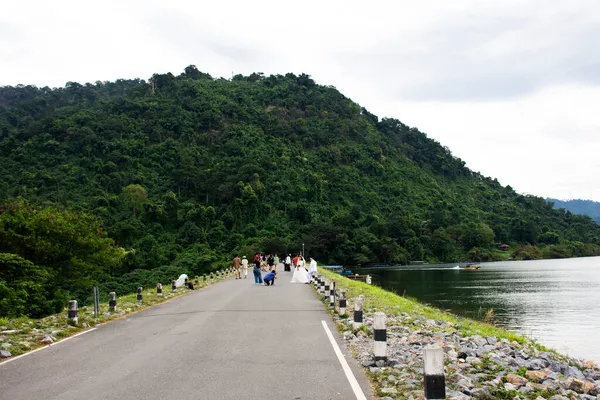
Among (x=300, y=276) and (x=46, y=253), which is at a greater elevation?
(x=46, y=253)

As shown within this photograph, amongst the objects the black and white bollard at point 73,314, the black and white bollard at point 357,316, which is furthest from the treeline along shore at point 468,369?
the black and white bollard at point 73,314

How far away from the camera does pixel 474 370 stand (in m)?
7.77

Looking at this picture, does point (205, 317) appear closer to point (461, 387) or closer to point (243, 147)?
point (461, 387)

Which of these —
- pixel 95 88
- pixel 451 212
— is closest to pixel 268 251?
pixel 451 212

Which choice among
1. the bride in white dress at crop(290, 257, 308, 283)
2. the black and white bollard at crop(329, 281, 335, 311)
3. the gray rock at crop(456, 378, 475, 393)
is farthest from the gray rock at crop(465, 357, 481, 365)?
the bride in white dress at crop(290, 257, 308, 283)

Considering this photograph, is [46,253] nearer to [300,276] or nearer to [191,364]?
[191,364]

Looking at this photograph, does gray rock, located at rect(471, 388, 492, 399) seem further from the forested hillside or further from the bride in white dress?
the forested hillside

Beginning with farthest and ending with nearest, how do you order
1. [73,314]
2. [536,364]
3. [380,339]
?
[73,314] < [536,364] < [380,339]

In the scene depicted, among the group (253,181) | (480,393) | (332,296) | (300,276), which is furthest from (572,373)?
(253,181)

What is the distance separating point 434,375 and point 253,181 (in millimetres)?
92862

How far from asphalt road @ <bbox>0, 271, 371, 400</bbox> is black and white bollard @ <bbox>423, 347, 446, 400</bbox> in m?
1.06

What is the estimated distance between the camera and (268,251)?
7938 cm

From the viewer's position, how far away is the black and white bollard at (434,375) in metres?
5.72

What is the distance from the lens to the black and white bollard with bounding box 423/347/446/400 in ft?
18.8
